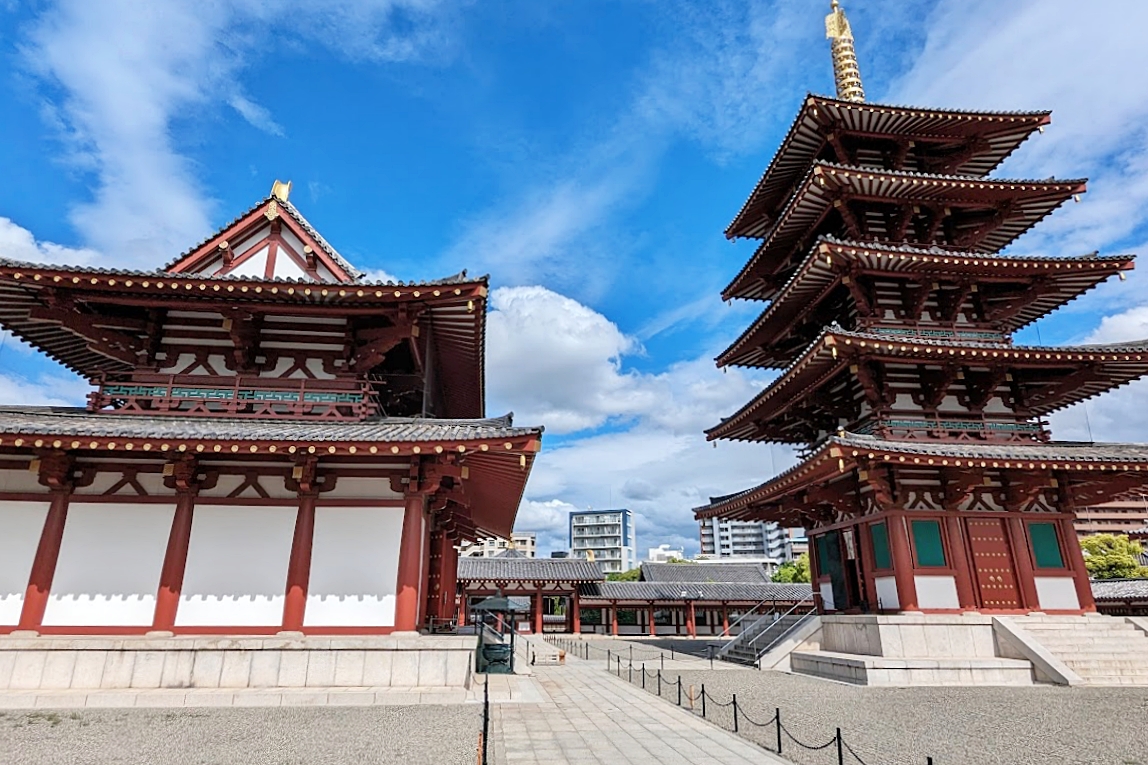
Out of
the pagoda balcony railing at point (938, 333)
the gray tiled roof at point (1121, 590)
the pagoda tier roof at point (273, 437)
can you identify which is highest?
the pagoda balcony railing at point (938, 333)

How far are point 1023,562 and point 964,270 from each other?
9441mm

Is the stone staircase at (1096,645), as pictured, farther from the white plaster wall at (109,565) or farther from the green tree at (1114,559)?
the green tree at (1114,559)

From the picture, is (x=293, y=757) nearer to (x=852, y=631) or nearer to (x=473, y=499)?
(x=473, y=499)

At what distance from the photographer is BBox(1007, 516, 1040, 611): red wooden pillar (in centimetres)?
1842

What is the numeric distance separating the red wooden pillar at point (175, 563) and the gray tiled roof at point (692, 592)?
40.2 m

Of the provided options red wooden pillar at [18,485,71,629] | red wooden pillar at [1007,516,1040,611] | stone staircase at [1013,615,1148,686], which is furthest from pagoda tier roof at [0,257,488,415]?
stone staircase at [1013,615,1148,686]

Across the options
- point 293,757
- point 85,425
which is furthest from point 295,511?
point 293,757

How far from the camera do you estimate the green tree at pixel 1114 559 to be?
51531 mm

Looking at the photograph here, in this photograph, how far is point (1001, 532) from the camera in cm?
1906

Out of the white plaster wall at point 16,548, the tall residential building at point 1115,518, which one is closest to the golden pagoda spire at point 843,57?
the white plaster wall at point 16,548

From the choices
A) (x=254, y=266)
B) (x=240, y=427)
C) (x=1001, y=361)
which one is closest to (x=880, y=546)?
(x=1001, y=361)

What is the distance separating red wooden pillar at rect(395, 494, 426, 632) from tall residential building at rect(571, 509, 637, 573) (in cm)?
15742

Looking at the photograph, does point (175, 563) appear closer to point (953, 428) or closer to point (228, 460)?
point (228, 460)

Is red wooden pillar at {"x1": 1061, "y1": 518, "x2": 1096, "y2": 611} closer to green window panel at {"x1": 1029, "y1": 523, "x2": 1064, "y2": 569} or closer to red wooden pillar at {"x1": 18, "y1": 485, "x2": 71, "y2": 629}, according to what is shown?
green window panel at {"x1": 1029, "y1": 523, "x2": 1064, "y2": 569}
